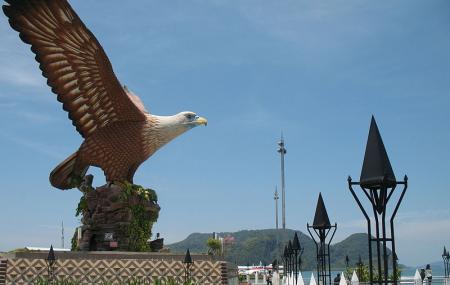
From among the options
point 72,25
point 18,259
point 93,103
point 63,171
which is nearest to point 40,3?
point 72,25

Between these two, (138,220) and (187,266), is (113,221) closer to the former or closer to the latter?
(138,220)

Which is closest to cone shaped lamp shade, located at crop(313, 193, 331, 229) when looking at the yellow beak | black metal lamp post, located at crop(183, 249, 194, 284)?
black metal lamp post, located at crop(183, 249, 194, 284)

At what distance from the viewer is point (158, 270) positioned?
15.7m

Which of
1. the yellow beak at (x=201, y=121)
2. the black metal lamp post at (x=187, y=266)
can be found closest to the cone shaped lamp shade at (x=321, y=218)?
the black metal lamp post at (x=187, y=266)

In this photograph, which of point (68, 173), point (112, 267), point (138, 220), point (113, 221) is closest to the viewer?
point (112, 267)

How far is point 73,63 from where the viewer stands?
1689 centimetres

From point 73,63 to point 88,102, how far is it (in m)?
1.36

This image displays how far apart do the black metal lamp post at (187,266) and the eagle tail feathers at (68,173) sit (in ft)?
16.1

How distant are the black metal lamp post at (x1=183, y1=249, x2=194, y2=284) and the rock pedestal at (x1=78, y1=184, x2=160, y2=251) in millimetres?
2420

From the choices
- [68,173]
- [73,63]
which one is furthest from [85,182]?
[73,63]

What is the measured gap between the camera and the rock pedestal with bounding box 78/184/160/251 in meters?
17.1

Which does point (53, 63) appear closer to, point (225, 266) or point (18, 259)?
point (18, 259)

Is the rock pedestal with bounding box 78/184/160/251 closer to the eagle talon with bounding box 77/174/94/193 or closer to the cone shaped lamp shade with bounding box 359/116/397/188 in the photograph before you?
the eagle talon with bounding box 77/174/94/193

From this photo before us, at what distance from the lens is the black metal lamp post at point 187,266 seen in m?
14.7
